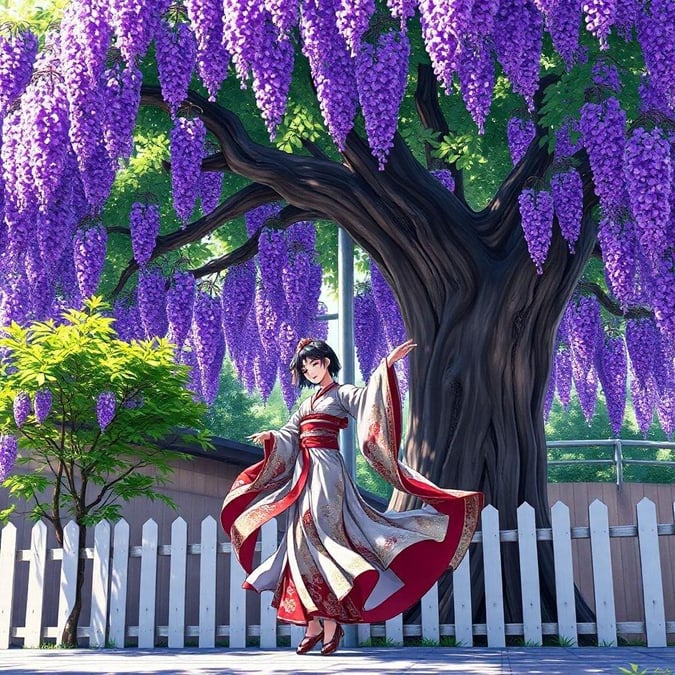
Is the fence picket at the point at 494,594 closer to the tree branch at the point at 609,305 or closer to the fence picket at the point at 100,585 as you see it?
the fence picket at the point at 100,585

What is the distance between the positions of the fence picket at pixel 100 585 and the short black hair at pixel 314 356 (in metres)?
2.89

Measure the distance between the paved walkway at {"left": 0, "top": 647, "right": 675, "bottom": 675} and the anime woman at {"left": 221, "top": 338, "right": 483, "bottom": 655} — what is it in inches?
14.7

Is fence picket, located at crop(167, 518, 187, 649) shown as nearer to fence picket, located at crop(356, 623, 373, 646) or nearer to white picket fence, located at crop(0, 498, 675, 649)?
white picket fence, located at crop(0, 498, 675, 649)

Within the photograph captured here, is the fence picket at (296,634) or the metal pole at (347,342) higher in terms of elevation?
the metal pole at (347,342)

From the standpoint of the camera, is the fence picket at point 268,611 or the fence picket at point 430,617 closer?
the fence picket at point 430,617

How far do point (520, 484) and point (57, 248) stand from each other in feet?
15.8

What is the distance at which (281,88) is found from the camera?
8.23m

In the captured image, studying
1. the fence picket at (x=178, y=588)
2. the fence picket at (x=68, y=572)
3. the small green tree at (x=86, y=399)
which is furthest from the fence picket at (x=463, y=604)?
the fence picket at (x=68, y=572)

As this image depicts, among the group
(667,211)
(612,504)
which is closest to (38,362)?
(667,211)

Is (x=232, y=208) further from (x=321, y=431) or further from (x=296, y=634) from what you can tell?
(x=296, y=634)

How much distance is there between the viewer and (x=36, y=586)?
9180mm

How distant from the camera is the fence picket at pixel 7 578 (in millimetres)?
9281

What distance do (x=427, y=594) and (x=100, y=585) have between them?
2.94 metres

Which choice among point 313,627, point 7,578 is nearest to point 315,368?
point 313,627
